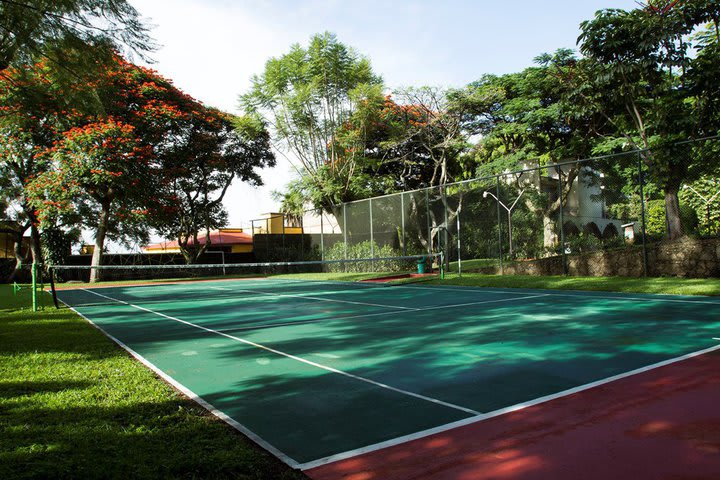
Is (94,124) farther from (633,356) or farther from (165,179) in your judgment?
(633,356)

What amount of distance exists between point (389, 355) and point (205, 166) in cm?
2344

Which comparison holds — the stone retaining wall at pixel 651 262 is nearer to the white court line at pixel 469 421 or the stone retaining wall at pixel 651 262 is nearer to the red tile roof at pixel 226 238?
the white court line at pixel 469 421

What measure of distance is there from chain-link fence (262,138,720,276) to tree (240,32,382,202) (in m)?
3.44

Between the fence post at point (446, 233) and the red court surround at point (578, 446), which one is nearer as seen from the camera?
the red court surround at point (578, 446)

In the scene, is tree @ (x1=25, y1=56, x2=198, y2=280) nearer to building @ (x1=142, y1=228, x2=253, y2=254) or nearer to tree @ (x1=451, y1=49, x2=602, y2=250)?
building @ (x1=142, y1=228, x2=253, y2=254)

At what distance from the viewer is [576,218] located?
14.6 meters

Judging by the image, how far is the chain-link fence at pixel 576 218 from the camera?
11664mm

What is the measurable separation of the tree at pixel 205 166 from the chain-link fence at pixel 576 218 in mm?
8764

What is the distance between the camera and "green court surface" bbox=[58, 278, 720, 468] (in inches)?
138

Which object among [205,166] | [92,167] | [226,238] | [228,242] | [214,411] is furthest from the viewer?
[226,238]

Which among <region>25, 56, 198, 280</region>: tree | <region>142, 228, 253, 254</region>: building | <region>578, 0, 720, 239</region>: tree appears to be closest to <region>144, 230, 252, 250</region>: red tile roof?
<region>142, 228, 253, 254</region>: building

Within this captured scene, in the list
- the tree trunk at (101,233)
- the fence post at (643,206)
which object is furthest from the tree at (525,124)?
the tree trunk at (101,233)

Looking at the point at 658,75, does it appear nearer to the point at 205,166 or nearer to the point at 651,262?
the point at 651,262

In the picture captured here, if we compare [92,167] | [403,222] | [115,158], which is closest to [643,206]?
[403,222]
